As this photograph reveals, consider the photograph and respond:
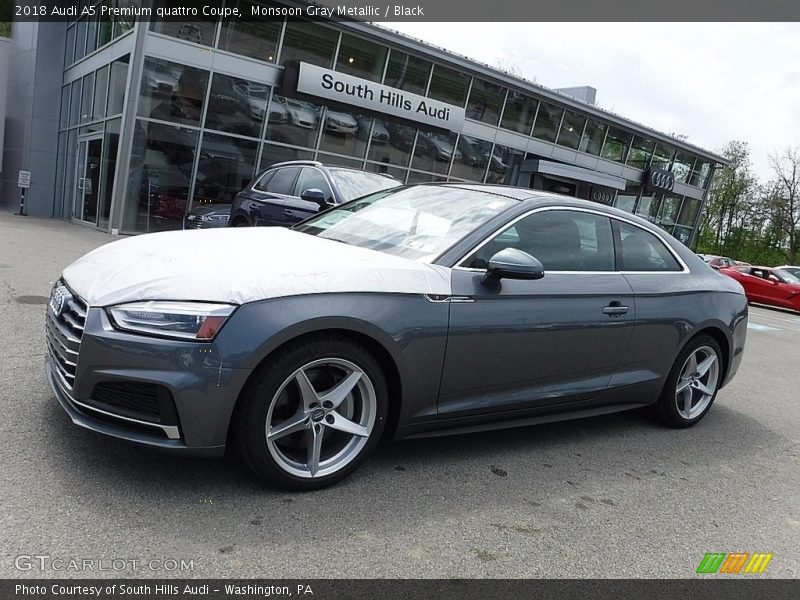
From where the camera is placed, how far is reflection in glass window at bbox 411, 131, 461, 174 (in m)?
21.1

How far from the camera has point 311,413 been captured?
297cm

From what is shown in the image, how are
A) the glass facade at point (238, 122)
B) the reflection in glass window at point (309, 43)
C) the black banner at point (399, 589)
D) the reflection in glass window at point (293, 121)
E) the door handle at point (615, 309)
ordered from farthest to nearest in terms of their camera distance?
the reflection in glass window at point (293, 121), the reflection in glass window at point (309, 43), the glass facade at point (238, 122), the door handle at point (615, 309), the black banner at point (399, 589)

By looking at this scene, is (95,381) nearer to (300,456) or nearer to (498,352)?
(300,456)

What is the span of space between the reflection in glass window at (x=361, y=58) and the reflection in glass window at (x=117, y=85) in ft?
18.3

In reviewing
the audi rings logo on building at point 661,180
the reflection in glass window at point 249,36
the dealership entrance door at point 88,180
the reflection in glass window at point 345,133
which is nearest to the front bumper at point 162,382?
the reflection in glass window at point 249,36

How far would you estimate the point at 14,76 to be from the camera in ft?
78.4

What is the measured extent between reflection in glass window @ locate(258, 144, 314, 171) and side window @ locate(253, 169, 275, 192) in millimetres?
8325

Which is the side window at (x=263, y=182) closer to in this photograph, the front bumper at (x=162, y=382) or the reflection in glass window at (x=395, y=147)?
the front bumper at (x=162, y=382)

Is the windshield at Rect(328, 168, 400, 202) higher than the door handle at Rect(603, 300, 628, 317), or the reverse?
the windshield at Rect(328, 168, 400, 202)

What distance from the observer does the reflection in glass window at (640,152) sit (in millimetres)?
29891

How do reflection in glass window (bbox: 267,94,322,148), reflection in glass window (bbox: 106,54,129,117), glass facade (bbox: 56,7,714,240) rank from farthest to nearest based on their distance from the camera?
reflection in glass window (bbox: 267,94,322,148)
reflection in glass window (bbox: 106,54,129,117)
glass facade (bbox: 56,7,714,240)

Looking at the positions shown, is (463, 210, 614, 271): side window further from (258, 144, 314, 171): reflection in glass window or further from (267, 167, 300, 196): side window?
(258, 144, 314, 171): reflection in glass window

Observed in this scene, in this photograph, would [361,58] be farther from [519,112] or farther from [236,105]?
[519,112]

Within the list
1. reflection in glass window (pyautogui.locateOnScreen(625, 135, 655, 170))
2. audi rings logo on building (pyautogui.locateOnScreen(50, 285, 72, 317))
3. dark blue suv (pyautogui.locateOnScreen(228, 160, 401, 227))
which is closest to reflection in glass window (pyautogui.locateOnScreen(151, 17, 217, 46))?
dark blue suv (pyautogui.locateOnScreen(228, 160, 401, 227))
